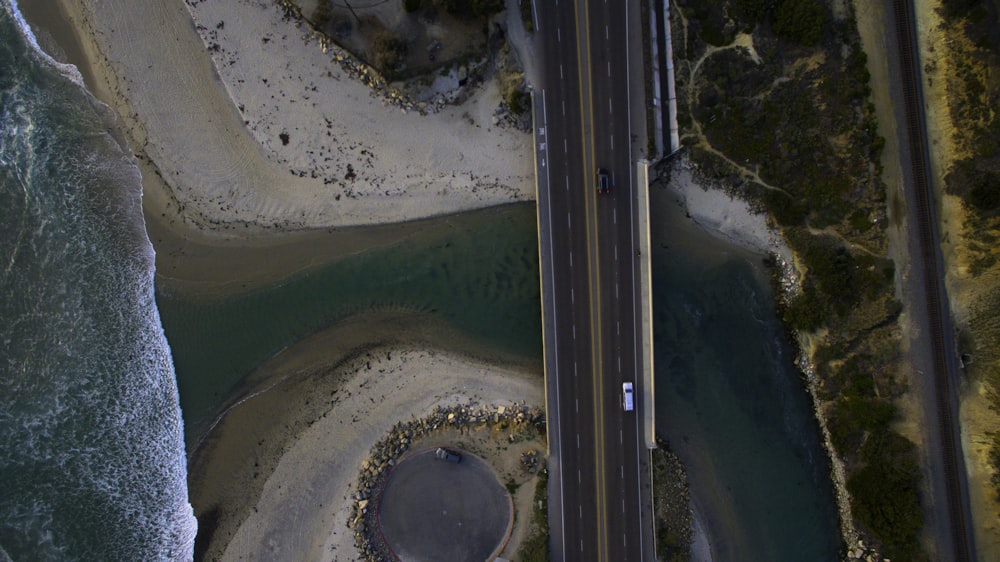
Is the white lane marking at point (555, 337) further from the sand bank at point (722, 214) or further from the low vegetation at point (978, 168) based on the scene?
the low vegetation at point (978, 168)

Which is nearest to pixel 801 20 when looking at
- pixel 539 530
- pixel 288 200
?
pixel 288 200

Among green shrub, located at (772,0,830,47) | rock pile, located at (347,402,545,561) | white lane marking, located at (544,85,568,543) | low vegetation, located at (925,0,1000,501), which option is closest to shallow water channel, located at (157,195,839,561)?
white lane marking, located at (544,85,568,543)

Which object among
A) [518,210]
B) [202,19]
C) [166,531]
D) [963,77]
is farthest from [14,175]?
[963,77]

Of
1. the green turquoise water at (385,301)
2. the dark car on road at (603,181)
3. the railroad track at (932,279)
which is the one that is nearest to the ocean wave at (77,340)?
the green turquoise water at (385,301)

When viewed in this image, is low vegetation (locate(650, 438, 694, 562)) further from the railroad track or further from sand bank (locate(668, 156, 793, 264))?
the railroad track

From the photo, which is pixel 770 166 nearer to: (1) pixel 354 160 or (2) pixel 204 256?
(1) pixel 354 160

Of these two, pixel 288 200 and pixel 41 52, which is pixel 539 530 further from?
pixel 41 52
